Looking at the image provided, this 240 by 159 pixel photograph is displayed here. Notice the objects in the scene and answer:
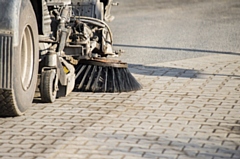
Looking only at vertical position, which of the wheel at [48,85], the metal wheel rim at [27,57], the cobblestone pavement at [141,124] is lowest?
the cobblestone pavement at [141,124]

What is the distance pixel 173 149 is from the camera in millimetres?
6676

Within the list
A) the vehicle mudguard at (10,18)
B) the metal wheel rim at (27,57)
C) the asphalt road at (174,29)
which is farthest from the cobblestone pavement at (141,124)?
the asphalt road at (174,29)

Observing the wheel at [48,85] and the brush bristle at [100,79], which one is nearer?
the wheel at [48,85]

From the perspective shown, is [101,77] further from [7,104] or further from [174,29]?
[174,29]

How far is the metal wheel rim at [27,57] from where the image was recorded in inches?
302

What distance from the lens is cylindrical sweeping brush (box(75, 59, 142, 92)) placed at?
906 cm

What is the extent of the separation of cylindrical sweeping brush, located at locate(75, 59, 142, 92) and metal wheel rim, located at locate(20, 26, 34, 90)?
1313mm

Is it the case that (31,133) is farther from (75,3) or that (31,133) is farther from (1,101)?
(75,3)

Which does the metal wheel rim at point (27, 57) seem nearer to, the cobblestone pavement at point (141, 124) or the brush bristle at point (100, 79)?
the cobblestone pavement at point (141, 124)

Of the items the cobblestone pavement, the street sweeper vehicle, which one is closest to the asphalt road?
the street sweeper vehicle

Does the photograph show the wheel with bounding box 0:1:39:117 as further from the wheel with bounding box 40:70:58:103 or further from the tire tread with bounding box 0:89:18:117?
the wheel with bounding box 40:70:58:103

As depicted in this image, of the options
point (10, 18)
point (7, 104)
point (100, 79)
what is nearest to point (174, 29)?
point (100, 79)

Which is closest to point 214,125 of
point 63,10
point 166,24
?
point 63,10

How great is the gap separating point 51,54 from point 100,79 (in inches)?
40.5
